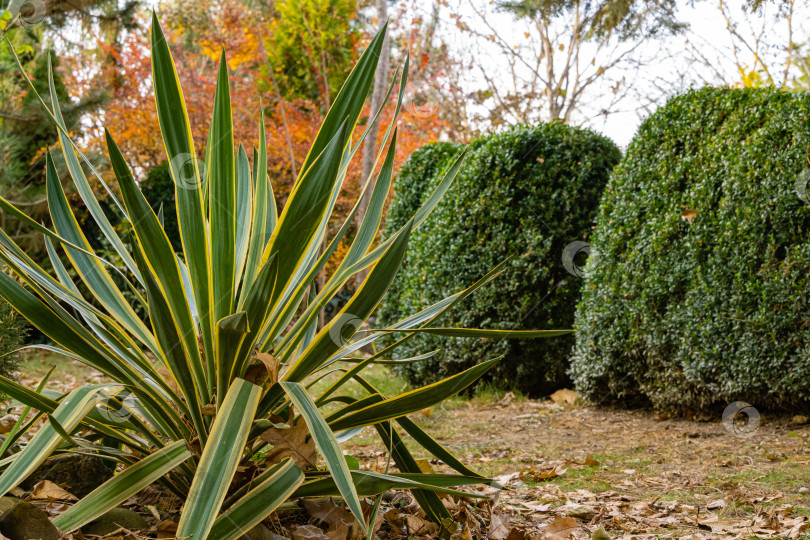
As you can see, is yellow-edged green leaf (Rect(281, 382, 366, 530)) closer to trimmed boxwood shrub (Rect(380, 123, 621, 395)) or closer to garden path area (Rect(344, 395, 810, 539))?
garden path area (Rect(344, 395, 810, 539))

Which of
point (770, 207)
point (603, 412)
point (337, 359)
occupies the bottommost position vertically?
point (603, 412)

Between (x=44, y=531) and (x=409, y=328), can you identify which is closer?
(x=44, y=531)

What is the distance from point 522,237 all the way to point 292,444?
14.4ft

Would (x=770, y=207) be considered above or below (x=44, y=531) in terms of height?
above

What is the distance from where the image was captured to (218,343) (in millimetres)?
1427

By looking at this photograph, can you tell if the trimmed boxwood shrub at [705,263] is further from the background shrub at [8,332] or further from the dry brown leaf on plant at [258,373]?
the background shrub at [8,332]

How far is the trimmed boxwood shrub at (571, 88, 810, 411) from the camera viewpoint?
4000 mm

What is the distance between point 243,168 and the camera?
2.11 meters

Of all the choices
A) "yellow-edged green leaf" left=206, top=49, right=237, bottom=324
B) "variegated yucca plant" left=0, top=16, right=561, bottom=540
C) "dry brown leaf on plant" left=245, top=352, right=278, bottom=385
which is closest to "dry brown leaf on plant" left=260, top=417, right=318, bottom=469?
"variegated yucca plant" left=0, top=16, right=561, bottom=540

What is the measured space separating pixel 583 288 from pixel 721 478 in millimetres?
2518

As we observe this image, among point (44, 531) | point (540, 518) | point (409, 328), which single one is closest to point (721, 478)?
point (540, 518)

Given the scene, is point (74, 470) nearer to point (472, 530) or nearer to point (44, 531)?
point (44, 531)

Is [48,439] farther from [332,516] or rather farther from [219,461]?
[332,516]

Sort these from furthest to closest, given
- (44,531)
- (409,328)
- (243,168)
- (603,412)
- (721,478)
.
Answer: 1. (603,412)
2. (721,478)
3. (243,168)
4. (409,328)
5. (44,531)
